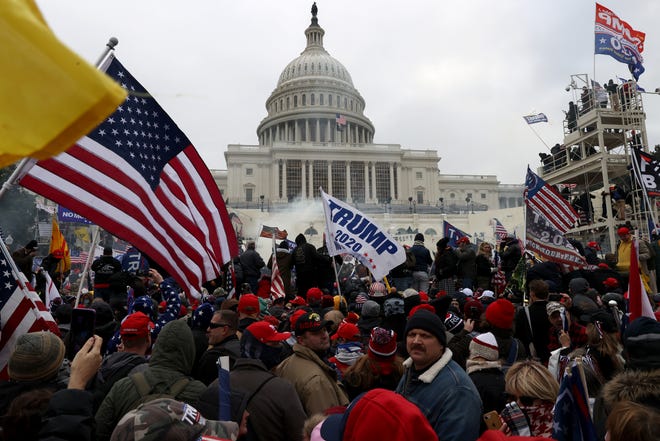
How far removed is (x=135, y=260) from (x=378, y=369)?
866 centimetres

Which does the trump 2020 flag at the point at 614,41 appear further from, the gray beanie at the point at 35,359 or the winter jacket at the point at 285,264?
the gray beanie at the point at 35,359

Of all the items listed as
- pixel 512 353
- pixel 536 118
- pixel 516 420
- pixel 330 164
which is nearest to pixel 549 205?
pixel 512 353

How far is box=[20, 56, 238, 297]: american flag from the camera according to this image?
3814 mm

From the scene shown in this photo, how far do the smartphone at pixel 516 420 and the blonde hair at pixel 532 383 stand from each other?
178mm

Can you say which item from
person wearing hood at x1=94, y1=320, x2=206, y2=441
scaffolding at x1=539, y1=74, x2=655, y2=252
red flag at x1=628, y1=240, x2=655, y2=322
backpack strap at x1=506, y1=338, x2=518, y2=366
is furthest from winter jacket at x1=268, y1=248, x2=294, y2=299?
scaffolding at x1=539, y1=74, x2=655, y2=252

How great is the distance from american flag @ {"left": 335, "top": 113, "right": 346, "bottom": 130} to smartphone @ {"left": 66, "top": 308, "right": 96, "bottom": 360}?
75.0 metres

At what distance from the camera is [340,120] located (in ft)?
252

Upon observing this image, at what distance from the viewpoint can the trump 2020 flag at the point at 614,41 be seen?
1923cm

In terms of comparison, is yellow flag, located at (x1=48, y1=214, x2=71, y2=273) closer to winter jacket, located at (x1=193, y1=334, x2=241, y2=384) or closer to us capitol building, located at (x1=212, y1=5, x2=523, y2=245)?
winter jacket, located at (x1=193, y1=334, x2=241, y2=384)

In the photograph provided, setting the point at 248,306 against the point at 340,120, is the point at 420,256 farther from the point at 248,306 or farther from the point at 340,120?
the point at 340,120

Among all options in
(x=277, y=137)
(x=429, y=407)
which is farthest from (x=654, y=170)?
(x=277, y=137)

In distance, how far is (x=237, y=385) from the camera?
9.17ft

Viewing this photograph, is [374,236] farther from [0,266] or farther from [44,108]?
[44,108]

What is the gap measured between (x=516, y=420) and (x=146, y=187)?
3.28 m
